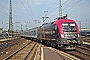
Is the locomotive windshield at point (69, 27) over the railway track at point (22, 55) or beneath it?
over

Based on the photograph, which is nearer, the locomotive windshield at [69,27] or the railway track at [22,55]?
the railway track at [22,55]

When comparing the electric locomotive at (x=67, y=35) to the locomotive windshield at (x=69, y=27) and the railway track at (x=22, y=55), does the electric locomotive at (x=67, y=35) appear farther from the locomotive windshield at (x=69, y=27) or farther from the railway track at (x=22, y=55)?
the railway track at (x=22, y=55)

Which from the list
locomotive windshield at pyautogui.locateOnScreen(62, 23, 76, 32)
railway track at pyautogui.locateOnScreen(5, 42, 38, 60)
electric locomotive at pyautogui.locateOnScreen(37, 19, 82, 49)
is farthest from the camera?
locomotive windshield at pyautogui.locateOnScreen(62, 23, 76, 32)

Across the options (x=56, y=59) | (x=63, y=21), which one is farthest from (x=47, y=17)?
(x=56, y=59)

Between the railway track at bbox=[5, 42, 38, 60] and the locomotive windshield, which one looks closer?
the railway track at bbox=[5, 42, 38, 60]

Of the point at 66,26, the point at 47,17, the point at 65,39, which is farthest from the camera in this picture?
the point at 47,17

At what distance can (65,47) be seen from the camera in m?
19.2

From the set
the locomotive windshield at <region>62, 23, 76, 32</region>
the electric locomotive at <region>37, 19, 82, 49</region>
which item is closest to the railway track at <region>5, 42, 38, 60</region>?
the electric locomotive at <region>37, 19, 82, 49</region>

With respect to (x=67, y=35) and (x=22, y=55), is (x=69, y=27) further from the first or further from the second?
(x=22, y=55)

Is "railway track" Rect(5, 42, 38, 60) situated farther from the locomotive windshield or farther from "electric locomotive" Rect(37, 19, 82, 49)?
the locomotive windshield

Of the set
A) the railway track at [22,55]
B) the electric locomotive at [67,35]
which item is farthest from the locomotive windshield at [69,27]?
the railway track at [22,55]

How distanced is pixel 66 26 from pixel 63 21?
0.69 meters

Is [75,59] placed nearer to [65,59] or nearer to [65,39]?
[65,59]

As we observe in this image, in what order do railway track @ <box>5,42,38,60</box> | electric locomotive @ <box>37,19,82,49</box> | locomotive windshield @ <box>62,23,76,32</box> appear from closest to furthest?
railway track @ <box>5,42,38,60</box> → electric locomotive @ <box>37,19,82,49</box> → locomotive windshield @ <box>62,23,76,32</box>
